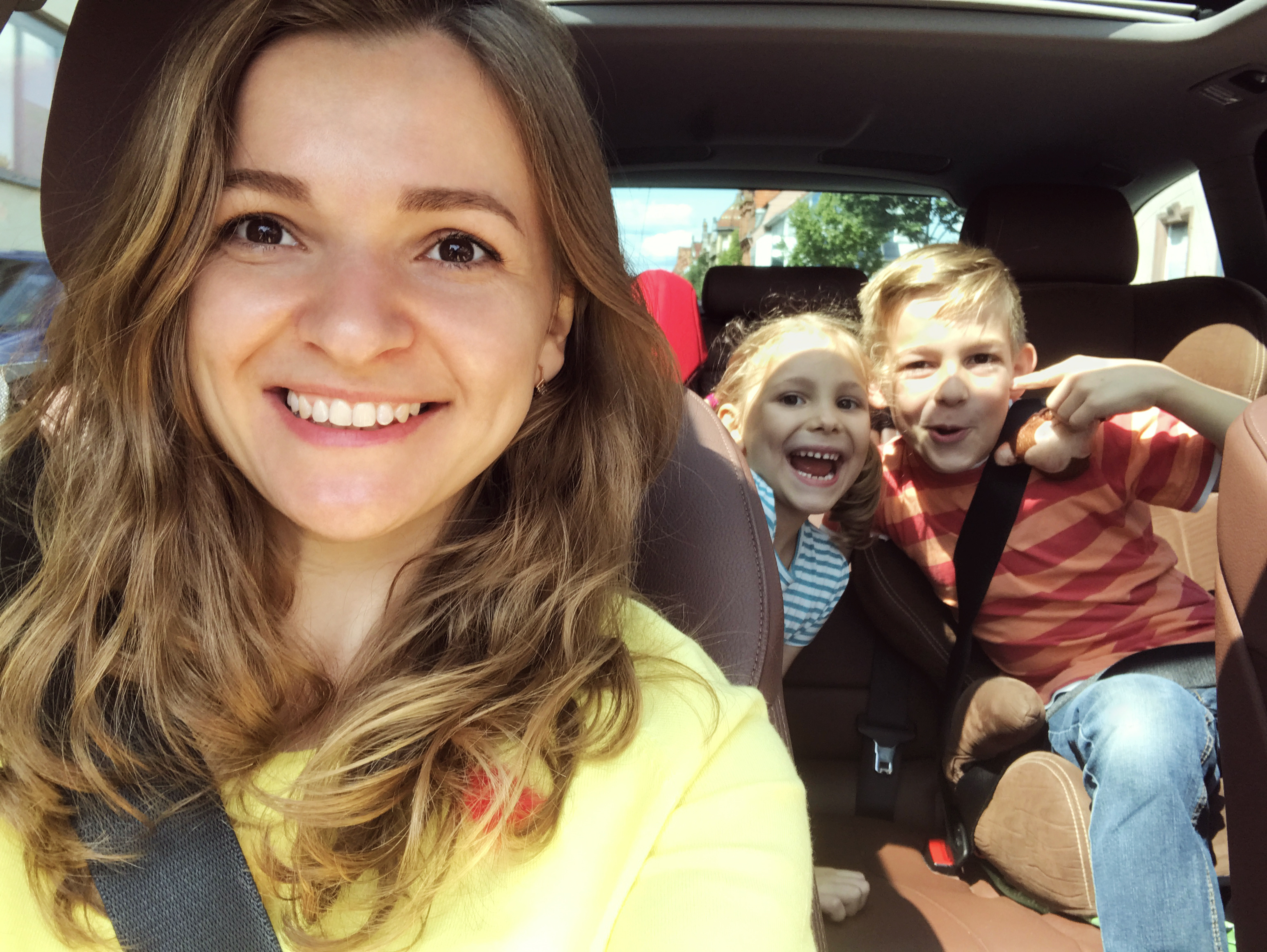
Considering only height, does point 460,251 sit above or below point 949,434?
above

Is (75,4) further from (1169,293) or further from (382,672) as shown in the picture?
(1169,293)

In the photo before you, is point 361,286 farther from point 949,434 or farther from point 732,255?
point 732,255

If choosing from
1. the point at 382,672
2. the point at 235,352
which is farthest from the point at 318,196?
the point at 382,672

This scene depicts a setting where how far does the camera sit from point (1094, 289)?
2.62 m

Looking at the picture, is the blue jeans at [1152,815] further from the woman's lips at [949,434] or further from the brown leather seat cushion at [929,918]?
the woman's lips at [949,434]

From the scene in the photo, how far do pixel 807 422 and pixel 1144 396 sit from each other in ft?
2.19

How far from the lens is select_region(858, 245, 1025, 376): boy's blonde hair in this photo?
2.22m

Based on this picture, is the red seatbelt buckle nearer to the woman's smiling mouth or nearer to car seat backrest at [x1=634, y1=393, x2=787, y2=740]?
car seat backrest at [x1=634, y1=393, x2=787, y2=740]

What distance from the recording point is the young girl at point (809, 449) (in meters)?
2.16

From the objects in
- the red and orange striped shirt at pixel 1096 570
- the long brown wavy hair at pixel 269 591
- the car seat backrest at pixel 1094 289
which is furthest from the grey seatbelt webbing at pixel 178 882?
the car seat backrest at pixel 1094 289

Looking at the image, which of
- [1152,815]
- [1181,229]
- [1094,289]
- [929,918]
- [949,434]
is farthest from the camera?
[1181,229]

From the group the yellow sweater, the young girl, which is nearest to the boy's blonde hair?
the young girl

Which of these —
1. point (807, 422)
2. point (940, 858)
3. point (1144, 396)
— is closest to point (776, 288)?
point (807, 422)

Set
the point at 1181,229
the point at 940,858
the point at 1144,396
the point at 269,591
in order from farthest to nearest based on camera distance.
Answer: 1. the point at 1181,229
2. the point at 940,858
3. the point at 1144,396
4. the point at 269,591
